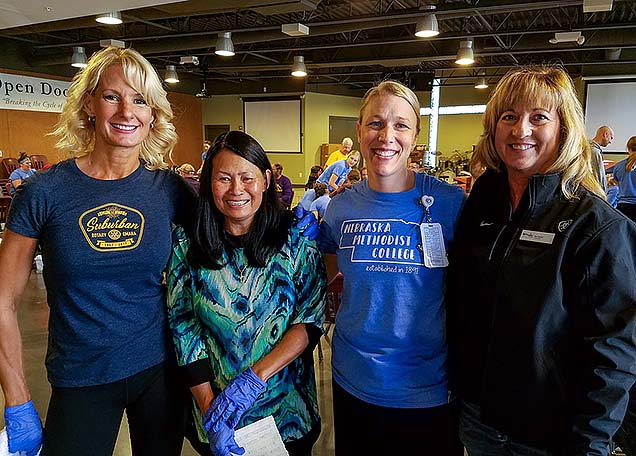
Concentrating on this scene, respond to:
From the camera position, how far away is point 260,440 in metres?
1.39

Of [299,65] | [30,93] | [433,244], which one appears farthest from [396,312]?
[30,93]

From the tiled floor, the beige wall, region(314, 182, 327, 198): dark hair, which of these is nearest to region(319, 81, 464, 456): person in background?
the tiled floor

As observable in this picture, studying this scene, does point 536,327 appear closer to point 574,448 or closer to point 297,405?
point 574,448

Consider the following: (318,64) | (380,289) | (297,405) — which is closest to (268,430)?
(297,405)

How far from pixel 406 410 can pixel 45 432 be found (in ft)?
3.37

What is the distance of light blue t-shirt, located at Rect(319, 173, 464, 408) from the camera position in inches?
53.5

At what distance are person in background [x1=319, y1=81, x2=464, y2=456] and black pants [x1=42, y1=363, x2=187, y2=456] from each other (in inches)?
20.1

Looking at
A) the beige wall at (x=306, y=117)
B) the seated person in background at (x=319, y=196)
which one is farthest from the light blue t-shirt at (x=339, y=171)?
the beige wall at (x=306, y=117)

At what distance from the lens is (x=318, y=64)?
11.3 m

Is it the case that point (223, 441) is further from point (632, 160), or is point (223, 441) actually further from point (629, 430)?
point (632, 160)

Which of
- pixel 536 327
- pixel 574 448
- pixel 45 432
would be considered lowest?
pixel 45 432

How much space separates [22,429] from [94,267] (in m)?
0.52

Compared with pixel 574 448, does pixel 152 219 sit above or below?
above

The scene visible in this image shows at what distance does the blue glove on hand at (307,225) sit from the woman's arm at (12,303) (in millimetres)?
748
